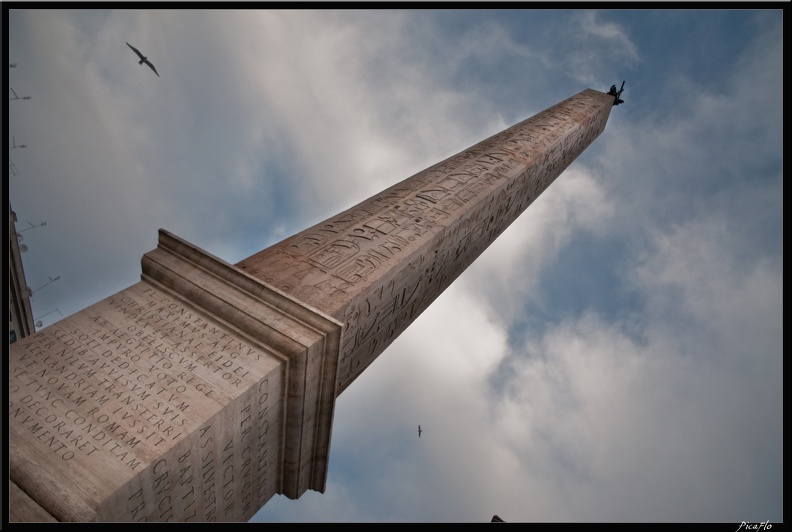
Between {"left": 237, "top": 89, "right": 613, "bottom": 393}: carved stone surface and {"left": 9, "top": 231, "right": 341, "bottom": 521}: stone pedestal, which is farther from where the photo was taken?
{"left": 237, "top": 89, "right": 613, "bottom": 393}: carved stone surface

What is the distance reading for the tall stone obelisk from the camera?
12.2ft

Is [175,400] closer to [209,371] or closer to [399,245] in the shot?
[209,371]

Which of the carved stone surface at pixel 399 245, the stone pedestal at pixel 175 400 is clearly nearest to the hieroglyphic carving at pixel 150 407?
the stone pedestal at pixel 175 400

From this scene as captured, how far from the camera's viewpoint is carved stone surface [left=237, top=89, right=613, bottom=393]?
6.58 m

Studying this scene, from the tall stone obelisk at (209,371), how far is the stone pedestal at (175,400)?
13 millimetres

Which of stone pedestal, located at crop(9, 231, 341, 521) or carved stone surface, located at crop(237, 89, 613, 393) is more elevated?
carved stone surface, located at crop(237, 89, 613, 393)

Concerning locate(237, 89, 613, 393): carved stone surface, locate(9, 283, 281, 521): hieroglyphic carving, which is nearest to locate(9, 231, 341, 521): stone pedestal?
locate(9, 283, 281, 521): hieroglyphic carving

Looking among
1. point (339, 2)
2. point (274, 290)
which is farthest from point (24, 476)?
point (339, 2)

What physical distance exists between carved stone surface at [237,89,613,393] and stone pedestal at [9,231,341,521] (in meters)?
0.88

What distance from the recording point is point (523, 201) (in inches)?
510

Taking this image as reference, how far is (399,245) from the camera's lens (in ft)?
24.9

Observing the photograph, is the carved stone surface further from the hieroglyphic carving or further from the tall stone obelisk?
the hieroglyphic carving

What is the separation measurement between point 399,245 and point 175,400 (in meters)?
4.02

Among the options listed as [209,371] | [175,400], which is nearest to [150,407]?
[175,400]
